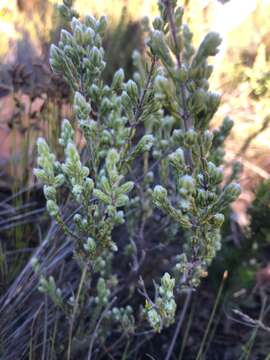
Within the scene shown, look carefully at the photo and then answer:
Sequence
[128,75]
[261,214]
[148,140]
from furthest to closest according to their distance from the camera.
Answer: [128,75] < [261,214] < [148,140]

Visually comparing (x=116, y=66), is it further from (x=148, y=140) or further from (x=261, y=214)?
(x=148, y=140)

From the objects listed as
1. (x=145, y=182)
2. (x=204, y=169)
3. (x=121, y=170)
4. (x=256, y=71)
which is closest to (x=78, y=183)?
(x=121, y=170)

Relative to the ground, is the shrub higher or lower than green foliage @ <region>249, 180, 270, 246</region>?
higher

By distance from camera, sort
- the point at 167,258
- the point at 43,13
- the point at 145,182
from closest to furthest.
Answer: the point at 145,182 < the point at 167,258 < the point at 43,13

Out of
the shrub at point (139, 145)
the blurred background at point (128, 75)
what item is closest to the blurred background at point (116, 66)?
the blurred background at point (128, 75)

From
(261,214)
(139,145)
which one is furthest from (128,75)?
(139,145)

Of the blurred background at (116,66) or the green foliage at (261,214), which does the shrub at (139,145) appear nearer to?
the green foliage at (261,214)

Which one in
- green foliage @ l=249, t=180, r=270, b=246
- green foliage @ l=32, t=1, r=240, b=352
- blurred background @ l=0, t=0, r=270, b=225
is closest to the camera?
green foliage @ l=32, t=1, r=240, b=352

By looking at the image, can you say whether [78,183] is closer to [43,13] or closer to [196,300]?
[196,300]

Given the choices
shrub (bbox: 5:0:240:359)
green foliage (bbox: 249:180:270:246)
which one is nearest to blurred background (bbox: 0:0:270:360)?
green foliage (bbox: 249:180:270:246)

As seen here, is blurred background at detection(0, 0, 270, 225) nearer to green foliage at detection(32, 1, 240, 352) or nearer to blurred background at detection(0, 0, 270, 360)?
blurred background at detection(0, 0, 270, 360)

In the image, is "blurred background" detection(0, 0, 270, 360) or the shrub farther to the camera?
"blurred background" detection(0, 0, 270, 360)
